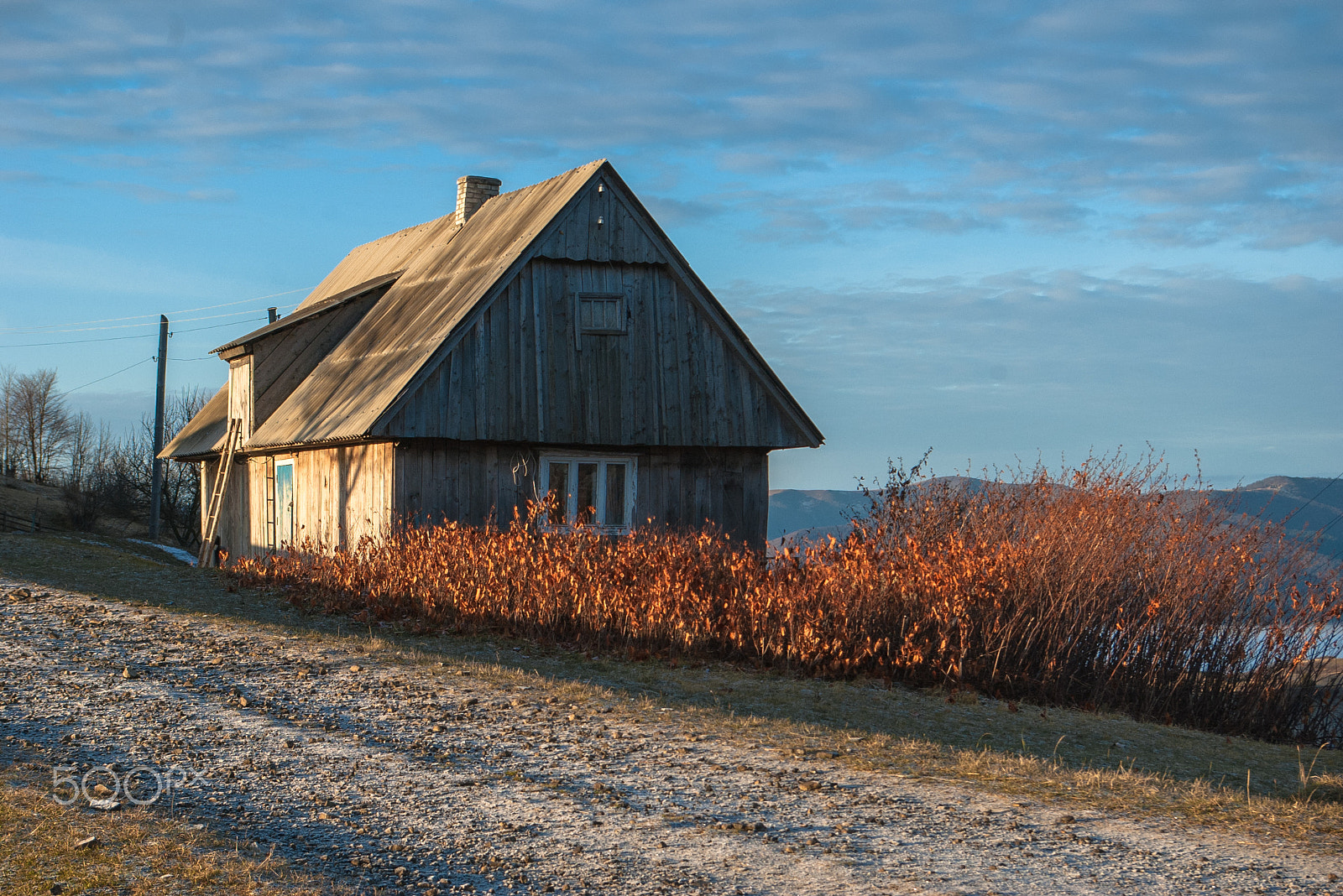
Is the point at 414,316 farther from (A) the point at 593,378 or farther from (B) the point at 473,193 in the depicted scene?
(B) the point at 473,193

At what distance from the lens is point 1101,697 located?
11.7 m

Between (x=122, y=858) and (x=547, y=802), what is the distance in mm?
2140

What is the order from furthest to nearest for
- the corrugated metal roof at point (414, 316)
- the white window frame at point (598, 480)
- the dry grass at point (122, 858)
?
1. the white window frame at point (598, 480)
2. the corrugated metal roof at point (414, 316)
3. the dry grass at point (122, 858)

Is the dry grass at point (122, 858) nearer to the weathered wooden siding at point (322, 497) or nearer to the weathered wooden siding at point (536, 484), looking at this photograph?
the weathered wooden siding at point (536, 484)

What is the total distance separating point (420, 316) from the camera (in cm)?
1925

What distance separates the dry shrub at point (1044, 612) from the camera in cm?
1155

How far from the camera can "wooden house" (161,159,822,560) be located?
17.1 metres

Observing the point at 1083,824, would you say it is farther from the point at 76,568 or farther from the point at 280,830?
the point at 76,568

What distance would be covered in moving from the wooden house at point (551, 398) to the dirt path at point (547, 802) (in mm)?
7015

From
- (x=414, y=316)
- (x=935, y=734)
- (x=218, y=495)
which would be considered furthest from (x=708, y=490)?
(x=218, y=495)

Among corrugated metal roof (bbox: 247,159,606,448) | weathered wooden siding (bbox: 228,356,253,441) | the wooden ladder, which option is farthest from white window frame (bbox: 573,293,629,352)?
the wooden ladder

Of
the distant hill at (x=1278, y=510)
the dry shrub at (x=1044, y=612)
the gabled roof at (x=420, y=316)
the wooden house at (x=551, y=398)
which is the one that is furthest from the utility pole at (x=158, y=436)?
the distant hill at (x=1278, y=510)

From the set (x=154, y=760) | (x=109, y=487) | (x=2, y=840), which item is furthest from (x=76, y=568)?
(x=109, y=487)

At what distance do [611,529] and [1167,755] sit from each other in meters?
9.94
